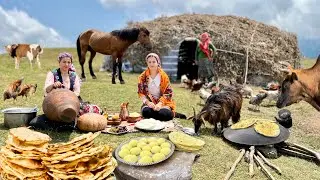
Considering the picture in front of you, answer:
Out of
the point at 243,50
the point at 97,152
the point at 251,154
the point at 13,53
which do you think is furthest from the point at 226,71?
the point at 97,152

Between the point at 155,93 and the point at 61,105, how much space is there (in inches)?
93.2

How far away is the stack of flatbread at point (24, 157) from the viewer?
187 inches

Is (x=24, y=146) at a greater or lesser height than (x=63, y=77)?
lesser

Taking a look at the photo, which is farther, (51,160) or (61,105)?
(61,105)

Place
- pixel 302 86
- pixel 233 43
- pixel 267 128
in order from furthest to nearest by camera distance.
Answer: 1. pixel 233 43
2. pixel 267 128
3. pixel 302 86

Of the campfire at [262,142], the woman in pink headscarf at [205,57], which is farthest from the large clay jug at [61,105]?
the woman in pink headscarf at [205,57]

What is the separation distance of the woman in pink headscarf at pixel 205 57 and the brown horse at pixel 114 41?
2676mm

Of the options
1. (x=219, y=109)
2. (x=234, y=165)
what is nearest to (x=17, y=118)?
(x=219, y=109)

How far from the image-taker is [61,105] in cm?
726

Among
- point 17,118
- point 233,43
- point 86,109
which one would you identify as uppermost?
point 233,43

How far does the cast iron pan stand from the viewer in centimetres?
784

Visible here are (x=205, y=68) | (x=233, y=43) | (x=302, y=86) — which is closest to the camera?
(x=302, y=86)

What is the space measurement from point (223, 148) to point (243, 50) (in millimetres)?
14786

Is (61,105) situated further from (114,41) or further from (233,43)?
(233,43)
